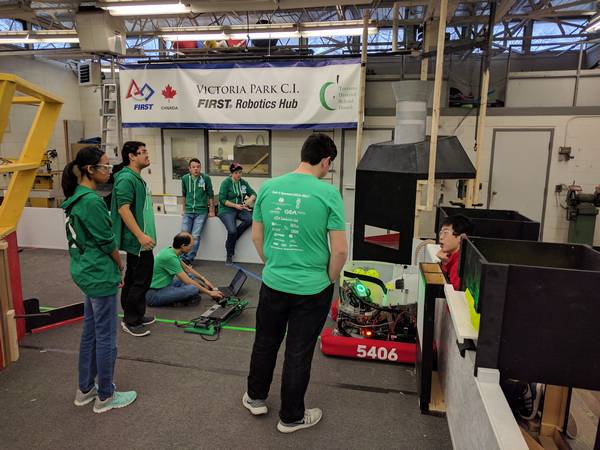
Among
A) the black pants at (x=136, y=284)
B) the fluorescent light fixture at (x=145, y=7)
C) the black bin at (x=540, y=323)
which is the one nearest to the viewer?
the black bin at (x=540, y=323)

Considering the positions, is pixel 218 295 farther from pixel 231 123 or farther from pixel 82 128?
pixel 82 128

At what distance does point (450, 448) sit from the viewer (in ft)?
7.25

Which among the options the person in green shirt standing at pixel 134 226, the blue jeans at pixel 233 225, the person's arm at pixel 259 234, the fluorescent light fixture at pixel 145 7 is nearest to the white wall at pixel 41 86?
the fluorescent light fixture at pixel 145 7

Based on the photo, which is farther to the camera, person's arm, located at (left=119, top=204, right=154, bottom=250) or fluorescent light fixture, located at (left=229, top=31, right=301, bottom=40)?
fluorescent light fixture, located at (left=229, top=31, right=301, bottom=40)

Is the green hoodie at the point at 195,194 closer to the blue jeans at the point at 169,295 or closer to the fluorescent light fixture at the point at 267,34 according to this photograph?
the blue jeans at the point at 169,295

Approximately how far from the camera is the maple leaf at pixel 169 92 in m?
6.72

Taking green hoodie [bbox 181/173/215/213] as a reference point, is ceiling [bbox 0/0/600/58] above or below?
above

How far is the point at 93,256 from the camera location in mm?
2232

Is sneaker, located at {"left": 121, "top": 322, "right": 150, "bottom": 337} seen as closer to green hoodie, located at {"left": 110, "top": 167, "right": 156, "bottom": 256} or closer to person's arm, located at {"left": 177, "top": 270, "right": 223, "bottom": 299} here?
person's arm, located at {"left": 177, "top": 270, "right": 223, "bottom": 299}

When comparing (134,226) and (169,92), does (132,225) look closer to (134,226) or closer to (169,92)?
(134,226)

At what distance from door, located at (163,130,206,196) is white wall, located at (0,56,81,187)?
4.26 m

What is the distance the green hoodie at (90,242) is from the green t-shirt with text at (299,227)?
0.87 metres

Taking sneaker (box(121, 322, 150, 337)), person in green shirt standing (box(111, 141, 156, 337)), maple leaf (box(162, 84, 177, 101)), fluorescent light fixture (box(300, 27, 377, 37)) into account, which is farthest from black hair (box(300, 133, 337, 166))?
maple leaf (box(162, 84, 177, 101))

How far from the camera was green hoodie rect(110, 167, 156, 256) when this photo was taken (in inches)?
122
